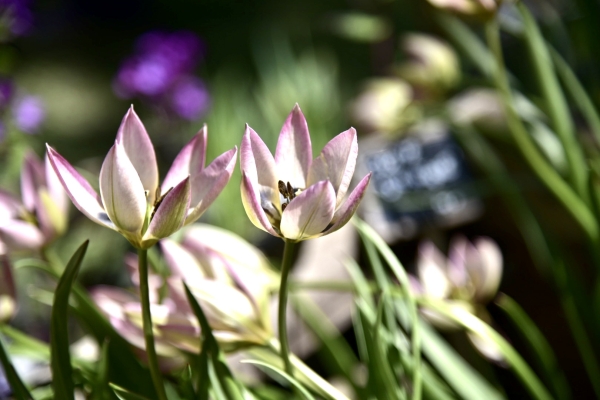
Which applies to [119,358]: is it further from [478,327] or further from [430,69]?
[430,69]

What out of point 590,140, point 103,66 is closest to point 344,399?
point 590,140

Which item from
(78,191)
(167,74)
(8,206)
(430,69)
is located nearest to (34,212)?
(8,206)

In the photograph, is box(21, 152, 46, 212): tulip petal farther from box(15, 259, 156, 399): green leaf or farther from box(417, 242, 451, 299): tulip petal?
box(417, 242, 451, 299): tulip petal

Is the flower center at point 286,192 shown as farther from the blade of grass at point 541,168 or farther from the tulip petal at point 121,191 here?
the blade of grass at point 541,168

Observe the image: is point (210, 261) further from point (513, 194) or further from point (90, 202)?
point (513, 194)

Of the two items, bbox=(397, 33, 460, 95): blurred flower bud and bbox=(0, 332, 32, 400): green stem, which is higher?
bbox=(397, 33, 460, 95): blurred flower bud

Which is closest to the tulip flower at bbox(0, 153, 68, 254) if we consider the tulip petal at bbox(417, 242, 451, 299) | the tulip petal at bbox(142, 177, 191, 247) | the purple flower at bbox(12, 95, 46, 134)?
the tulip petal at bbox(142, 177, 191, 247)
